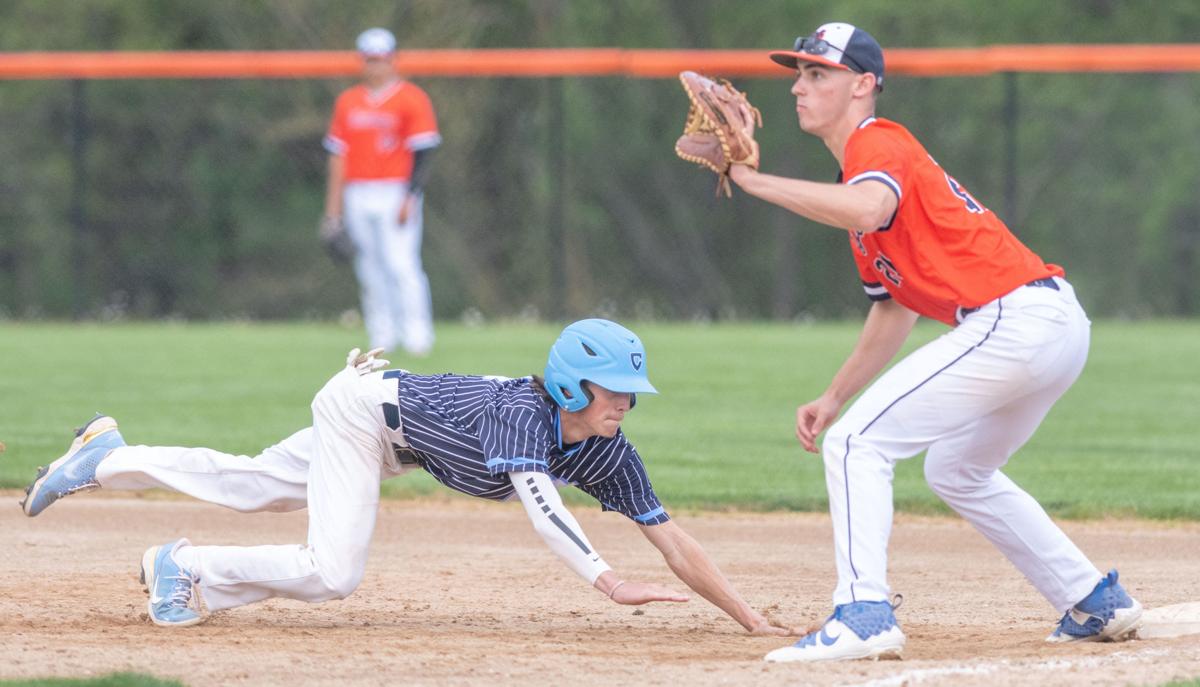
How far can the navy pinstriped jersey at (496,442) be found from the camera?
15.9ft

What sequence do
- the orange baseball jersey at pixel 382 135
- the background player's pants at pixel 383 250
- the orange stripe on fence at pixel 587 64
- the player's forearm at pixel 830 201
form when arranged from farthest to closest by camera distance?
the orange stripe on fence at pixel 587 64
the orange baseball jersey at pixel 382 135
the background player's pants at pixel 383 250
the player's forearm at pixel 830 201

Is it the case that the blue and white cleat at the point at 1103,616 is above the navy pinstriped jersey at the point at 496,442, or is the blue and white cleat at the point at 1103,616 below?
below

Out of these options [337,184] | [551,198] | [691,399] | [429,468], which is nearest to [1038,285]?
[429,468]

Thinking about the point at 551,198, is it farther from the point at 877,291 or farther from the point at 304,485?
the point at 877,291

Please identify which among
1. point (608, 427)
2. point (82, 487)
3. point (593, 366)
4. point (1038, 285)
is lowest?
point (82, 487)

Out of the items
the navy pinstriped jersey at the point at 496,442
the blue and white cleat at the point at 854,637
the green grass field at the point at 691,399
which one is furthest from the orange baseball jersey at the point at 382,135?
the blue and white cleat at the point at 854,637

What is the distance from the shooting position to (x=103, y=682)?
162 inches

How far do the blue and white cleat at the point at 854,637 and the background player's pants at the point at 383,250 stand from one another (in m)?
8.72

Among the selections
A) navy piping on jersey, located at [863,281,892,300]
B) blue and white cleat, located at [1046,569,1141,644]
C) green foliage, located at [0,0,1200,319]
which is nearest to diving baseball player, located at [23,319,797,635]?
navy piping on jersey, located at [863,281,892,300]

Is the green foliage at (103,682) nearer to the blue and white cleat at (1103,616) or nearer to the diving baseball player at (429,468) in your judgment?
the diving baseball player at (429,468)

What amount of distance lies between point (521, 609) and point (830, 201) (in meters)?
2.02

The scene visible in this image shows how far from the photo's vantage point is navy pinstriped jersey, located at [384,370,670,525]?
483 centimetres

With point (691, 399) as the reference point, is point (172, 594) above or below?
above

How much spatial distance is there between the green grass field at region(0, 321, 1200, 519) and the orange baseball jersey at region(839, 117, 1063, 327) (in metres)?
3.24
